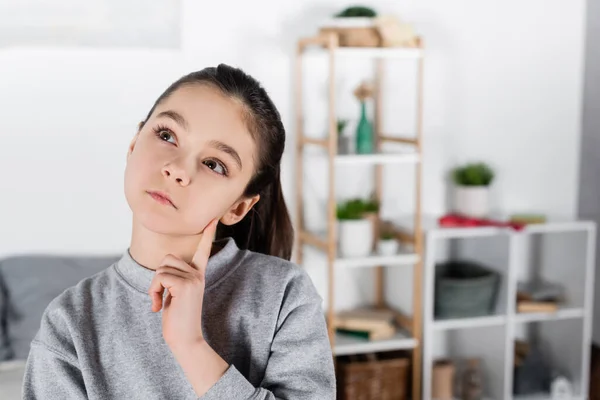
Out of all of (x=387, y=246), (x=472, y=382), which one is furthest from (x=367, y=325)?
(x=472, y=382)

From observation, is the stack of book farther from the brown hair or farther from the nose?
the nose

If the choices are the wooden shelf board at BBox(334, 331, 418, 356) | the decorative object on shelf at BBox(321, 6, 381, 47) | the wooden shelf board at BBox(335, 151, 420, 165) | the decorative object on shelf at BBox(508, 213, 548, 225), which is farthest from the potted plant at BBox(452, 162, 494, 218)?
the decorative object on shelf at BBox(321, 6, 381, 47)

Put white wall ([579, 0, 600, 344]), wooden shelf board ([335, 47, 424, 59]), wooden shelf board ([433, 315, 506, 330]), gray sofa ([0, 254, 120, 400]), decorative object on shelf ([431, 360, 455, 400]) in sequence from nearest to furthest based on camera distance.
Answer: gray sofa ([0, 254, 120, 400]) → wooden shelf board ([335, 47, 424, 59]) → wooden shelf board ([433, 315, 506, 330]) → decorative object on shelf ([431, 360, 455, 400]) → white wall ([579, 0, 600, 344])

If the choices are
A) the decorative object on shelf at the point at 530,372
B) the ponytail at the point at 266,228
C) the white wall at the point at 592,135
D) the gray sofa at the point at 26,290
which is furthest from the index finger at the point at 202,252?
the white wall at the point at 592,135

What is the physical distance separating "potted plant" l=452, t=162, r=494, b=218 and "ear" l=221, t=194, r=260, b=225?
2250 mm

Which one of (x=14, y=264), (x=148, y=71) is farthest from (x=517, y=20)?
(x=14, y=264)

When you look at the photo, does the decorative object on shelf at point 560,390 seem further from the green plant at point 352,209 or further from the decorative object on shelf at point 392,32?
the decorative object on shelf at point 392,32

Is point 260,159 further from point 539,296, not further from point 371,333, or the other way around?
point 539,296

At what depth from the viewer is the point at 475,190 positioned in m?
3.24

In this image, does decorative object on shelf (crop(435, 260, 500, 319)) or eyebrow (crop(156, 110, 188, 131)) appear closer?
eyebrow (crop(156, 110, 188, 131))

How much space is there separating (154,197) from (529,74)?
2.84m

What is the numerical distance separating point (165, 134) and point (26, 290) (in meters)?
1.93

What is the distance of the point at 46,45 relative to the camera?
2908 millimetres

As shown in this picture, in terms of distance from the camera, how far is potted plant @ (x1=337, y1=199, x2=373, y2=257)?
117 inches
